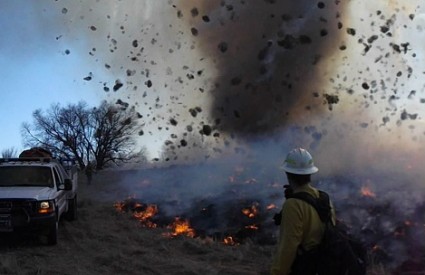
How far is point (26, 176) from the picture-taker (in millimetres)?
11828

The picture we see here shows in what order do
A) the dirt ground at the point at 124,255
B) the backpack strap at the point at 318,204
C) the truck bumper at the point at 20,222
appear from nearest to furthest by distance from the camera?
the backpack strap at the point at 318,204
the dirt ground at the point at 124,255
the truck bumper at the point at 20,222

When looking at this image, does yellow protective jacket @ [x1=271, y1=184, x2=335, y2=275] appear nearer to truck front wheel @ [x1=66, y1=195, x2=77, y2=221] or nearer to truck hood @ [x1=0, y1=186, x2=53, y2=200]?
truck hood @ [x1=0, y1=186, x2=53, y2=200]

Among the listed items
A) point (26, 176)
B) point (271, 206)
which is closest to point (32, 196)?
point (26, 176)

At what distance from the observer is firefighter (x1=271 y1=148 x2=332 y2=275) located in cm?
354

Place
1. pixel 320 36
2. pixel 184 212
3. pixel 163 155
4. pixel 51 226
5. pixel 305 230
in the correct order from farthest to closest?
pixel 163 155
pixel 320 36
pixel 184 212
pixel 51 226
pixel 305 230

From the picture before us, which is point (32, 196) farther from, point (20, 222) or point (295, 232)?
point (295, 232)

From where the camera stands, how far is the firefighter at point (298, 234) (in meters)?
3.54

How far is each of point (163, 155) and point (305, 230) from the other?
23350mm

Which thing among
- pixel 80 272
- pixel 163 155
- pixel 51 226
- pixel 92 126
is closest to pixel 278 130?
pixel 163 155

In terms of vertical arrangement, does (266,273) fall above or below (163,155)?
below

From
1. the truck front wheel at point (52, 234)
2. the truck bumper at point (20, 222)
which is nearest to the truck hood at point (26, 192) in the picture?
the truck bumper at point (20, 222)

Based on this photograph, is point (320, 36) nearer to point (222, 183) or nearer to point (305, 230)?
point (222, 183)

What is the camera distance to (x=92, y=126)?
4934 cm

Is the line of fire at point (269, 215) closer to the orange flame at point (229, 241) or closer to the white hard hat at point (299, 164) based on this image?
the orange flame at point (229, 241)
